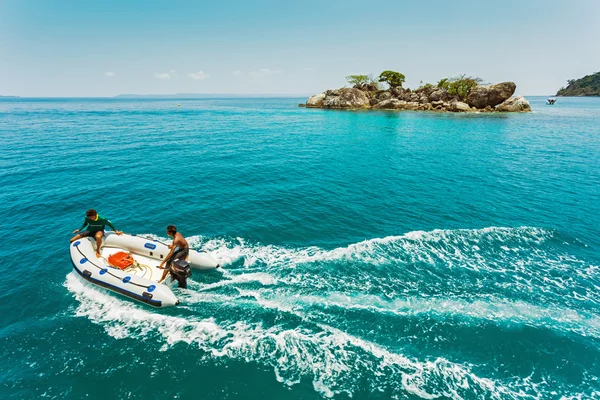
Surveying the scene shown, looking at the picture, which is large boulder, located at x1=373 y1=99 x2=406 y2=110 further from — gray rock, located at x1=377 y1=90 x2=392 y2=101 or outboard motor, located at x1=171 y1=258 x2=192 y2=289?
outboard motor, located at x1=171 y1=258 x2=192 y2=289

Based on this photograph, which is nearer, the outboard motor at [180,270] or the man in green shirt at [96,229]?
the outboard motor at [180,270]

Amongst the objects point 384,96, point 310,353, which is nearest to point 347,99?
point 384,96

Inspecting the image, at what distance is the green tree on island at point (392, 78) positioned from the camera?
3959 inches

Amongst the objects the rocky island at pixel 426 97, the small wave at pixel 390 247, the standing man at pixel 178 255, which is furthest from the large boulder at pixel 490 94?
the standing man at pixel 178 255

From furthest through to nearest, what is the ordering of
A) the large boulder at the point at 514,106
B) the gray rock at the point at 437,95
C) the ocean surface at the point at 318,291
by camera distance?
the gray rock at the point at 437,95 → the large boulder at the point at 514,106 → the ocean surface at the point at 318,291

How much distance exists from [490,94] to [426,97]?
1966 cm

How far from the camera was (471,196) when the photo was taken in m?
21.8

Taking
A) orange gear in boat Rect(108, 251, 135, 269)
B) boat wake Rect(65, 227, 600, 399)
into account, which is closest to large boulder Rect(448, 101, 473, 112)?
boat wake Rect(65, 227, 600, 399)

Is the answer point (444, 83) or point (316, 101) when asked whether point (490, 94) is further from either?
point (316, 101)

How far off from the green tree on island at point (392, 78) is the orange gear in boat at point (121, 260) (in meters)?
110

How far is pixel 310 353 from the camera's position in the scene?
918 cm

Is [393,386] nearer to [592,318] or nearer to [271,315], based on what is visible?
[271,315]

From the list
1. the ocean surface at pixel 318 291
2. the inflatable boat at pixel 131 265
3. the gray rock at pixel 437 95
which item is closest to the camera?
the ocean surface at pixel 318 291

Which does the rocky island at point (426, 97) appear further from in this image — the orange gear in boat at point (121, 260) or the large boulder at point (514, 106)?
the orange gear in boat at point (121, 260)
